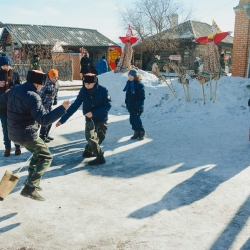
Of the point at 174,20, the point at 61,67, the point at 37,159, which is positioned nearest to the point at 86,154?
the point at 37,159

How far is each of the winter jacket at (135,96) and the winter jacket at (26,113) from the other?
133 inches

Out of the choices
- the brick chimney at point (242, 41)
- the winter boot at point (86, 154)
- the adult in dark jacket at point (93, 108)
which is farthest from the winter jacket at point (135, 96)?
the brick chimney at point (242, 41)

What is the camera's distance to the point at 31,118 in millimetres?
3574

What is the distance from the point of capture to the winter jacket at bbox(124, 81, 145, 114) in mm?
6613

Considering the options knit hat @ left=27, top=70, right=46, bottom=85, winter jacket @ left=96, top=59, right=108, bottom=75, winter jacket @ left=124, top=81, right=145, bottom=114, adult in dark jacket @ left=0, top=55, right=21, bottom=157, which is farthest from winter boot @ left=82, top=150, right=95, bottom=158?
winter jacket @ left=96, top=59, right=108, bottom=75

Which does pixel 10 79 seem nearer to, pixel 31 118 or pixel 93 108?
pixel 93 108

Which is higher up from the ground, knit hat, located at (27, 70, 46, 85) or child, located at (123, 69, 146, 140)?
knit hat, located at (27, 70, 46, 85)

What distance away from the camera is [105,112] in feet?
17.5

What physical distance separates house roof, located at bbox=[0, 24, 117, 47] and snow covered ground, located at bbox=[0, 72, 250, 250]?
18255 millimetres

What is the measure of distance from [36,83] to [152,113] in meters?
6.32

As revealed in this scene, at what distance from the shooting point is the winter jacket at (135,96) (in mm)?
6613

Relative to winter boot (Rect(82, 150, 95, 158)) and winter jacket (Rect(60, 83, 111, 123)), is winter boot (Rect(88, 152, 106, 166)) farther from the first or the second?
winter jacket (Rect(60, 83, 111, 123))

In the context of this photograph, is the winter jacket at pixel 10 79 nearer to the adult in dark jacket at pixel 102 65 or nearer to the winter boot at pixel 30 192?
the winter boot at pixel 30 192

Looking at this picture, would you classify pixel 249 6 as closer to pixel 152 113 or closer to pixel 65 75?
pixel 152 113
